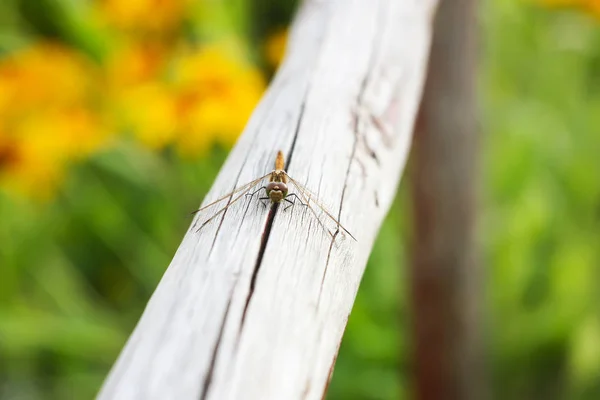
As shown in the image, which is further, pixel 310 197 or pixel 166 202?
pixel 166 202

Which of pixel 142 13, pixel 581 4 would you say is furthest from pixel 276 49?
pixel 581 4

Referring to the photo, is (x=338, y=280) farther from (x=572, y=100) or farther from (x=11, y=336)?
(x=572, y=100)

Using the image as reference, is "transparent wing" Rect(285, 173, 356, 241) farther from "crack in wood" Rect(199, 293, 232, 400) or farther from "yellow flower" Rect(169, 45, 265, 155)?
"yellow flower" Rect(169, 45, 265, 155)

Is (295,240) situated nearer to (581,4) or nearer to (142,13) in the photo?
(142,13)

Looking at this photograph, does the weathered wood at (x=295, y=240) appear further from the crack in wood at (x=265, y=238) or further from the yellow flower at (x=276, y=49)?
the yellow flower at (x=276, y=49)

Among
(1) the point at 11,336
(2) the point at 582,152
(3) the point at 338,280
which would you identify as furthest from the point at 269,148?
(2) the point at 582,152

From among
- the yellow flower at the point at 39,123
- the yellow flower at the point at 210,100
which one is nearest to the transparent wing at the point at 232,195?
the yellow flower at the point at 210,100

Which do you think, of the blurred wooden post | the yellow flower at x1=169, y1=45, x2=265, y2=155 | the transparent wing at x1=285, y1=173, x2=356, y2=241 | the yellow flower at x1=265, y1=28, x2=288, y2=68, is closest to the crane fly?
the transparent wing at x1=285, y1=173, x2=356, y2=241

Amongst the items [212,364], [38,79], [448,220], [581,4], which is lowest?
[212,364]
